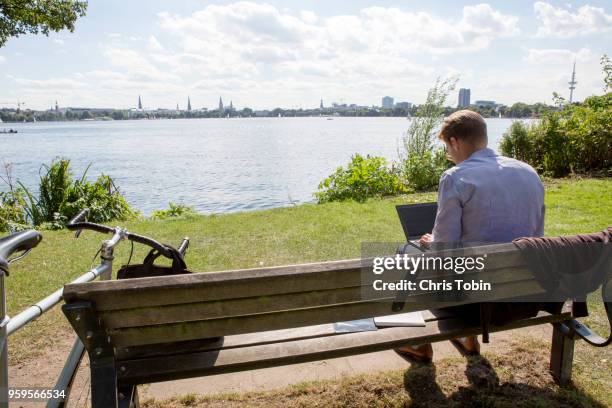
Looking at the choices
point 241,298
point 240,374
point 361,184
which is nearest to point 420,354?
point 240,374

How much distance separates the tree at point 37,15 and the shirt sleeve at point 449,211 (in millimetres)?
11796

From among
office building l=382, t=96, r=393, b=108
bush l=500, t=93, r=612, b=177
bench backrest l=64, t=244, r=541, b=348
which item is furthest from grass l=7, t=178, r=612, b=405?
office building l=382, t=96, r=393, b=108

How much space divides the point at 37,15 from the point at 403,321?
12164 mm

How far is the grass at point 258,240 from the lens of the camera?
14.9 feet

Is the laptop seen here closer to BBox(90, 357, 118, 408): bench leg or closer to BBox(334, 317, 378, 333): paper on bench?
BBox(334, 317, 378, 333): paper on bench

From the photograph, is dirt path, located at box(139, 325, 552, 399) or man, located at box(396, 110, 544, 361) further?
dirt path, located at box(139, 325, 552, 399)

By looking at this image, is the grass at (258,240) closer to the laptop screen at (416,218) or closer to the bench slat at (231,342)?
the laptop screen at (416,218)

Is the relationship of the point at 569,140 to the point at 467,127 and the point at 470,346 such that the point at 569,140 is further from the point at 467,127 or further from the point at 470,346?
the point at 467,127

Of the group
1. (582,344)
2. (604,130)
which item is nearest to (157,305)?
(582,344)

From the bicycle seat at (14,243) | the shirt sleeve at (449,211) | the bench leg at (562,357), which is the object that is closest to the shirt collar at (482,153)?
the shirt sleeve at (449,211)

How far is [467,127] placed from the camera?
292cm

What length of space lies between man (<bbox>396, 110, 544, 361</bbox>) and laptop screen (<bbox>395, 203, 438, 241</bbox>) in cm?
75

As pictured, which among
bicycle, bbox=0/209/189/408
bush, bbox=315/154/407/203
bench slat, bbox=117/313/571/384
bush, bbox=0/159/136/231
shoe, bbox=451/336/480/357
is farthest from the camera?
bush, bbox=315/154/407/203

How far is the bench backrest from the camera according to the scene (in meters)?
1.99
